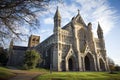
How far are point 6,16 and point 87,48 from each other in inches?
1599

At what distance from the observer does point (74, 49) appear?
4641 centimetres

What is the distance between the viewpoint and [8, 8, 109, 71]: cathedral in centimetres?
4234

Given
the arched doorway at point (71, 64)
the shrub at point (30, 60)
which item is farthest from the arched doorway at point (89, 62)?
the shrub at point (30, 60)

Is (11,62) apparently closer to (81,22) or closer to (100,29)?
(81,22)

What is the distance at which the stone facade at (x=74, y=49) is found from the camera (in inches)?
1666

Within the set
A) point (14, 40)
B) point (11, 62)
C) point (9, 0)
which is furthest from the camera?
point (11, 62)

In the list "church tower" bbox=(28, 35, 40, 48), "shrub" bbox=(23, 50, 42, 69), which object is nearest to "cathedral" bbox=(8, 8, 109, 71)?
"shrub" bbox=(23, 50, 42, 69)

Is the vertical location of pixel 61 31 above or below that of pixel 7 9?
above

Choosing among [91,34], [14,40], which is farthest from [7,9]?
[91,34]

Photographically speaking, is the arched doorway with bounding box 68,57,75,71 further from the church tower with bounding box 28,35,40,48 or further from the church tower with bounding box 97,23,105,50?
the church tower with bounding box 28,35,40,48

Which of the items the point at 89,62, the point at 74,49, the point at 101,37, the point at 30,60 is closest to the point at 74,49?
the point at 74,49

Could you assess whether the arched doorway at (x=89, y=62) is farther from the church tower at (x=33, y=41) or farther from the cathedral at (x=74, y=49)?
the church tower at (x=33, y=41)

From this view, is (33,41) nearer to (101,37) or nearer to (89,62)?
(101,37)

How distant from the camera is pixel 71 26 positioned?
50531 millimetres
